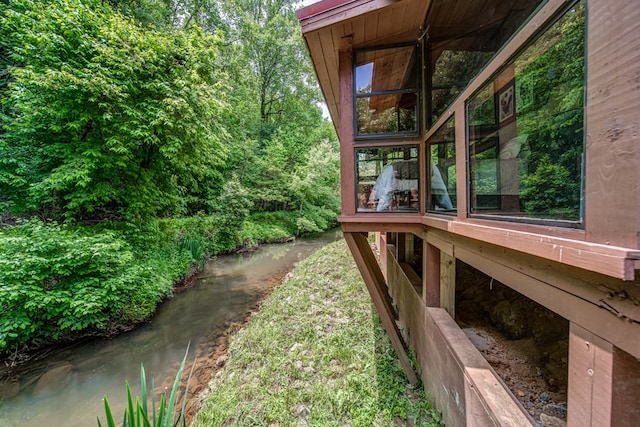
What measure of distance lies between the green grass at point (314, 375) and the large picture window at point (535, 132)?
87.7 inches

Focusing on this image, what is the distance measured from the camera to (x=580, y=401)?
921mm

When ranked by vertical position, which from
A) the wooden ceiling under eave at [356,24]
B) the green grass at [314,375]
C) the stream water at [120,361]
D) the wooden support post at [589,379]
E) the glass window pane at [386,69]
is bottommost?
the stream water at [120,361]

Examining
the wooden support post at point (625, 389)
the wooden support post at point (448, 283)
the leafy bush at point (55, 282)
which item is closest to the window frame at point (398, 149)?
the wooden support post at point (448, 283)

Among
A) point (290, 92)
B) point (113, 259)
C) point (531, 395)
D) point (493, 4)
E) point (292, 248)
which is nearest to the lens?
point (531, 395)

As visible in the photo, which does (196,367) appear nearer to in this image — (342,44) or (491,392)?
(491,392)

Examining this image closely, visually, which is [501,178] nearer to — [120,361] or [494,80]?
[494,80]

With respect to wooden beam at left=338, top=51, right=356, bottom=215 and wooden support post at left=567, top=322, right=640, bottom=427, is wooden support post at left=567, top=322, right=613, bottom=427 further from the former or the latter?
wooden beam at left=338, top=51, right=356, bottom=215

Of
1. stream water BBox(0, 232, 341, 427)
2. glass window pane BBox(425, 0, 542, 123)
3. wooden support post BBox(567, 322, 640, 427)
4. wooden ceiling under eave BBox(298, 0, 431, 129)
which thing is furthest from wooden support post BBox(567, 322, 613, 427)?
stream water BBox(0, 232, 341, 427)

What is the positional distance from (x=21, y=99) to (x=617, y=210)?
26.9 ft

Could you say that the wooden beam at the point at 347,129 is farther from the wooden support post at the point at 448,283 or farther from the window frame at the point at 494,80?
the window frame at the point at 494,80

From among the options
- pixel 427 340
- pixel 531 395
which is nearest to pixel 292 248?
pixel 427 340

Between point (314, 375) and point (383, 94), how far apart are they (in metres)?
3.63

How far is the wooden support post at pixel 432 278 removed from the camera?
2688 mm

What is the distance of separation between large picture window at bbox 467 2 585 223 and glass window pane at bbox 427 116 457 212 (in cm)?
30
